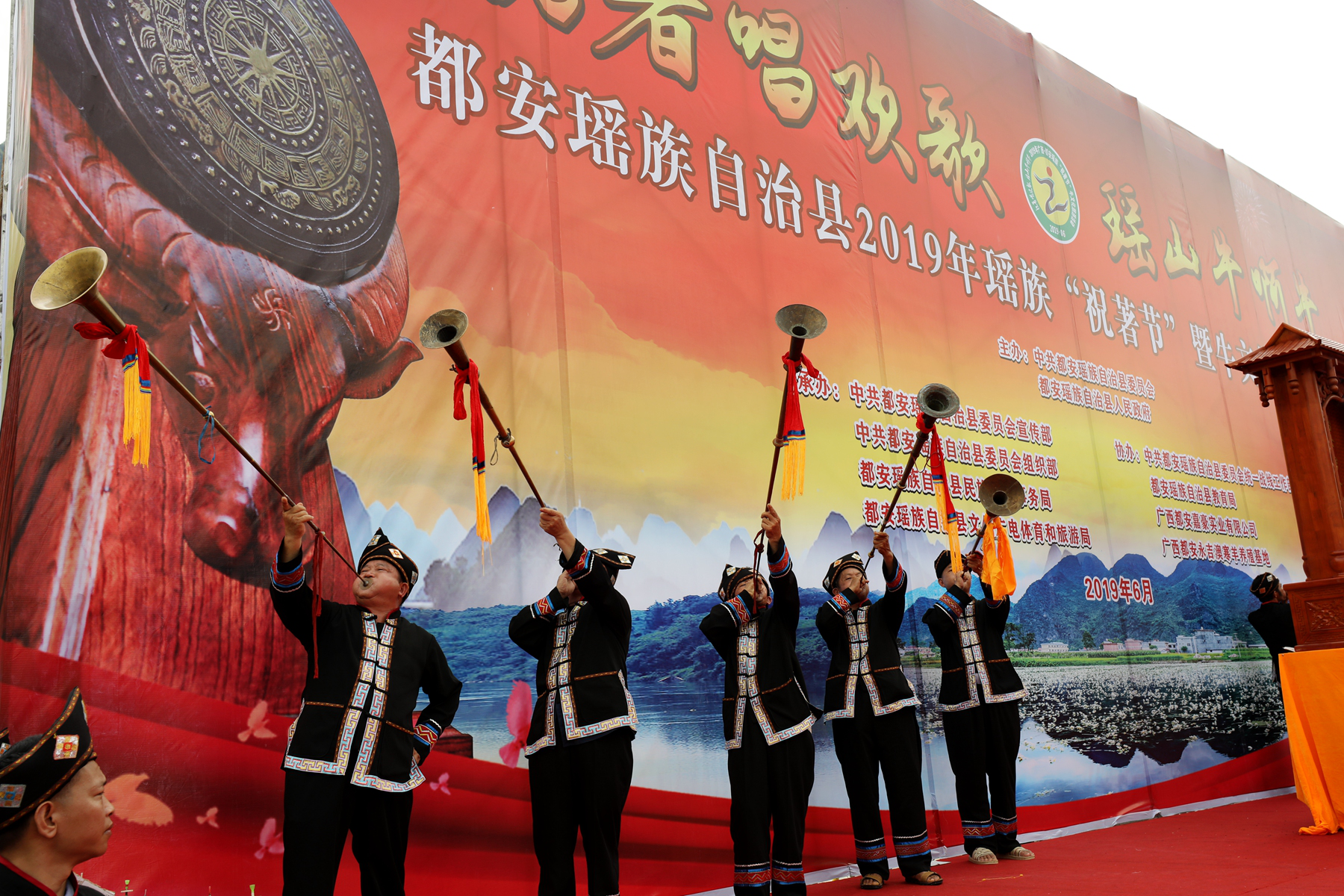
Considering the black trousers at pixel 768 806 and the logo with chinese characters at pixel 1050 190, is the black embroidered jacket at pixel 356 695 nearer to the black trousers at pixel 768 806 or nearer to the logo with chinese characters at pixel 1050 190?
the black trousers at pixel 768 806

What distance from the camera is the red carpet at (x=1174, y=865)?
3.33 m

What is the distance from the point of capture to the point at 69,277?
232 centimetres

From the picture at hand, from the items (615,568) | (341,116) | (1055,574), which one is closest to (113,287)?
(341,116)

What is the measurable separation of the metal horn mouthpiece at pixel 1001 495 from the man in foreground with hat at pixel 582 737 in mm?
1655

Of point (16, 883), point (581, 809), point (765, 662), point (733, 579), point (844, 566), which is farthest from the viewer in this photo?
point (844, 566)

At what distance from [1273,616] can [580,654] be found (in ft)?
17.1

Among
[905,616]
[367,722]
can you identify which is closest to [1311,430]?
[905,616]

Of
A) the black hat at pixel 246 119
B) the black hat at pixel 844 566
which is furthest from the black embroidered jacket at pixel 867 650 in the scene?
the black hat at pixel 246 119

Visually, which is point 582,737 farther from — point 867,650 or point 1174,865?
point 1174,865

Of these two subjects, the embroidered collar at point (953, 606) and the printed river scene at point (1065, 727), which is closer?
the printed river scene at point (1065, 727)

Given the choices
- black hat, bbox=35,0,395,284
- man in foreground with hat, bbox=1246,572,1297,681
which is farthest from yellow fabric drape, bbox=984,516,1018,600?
man in foreground with hat, bbox=1246,572,1297,681

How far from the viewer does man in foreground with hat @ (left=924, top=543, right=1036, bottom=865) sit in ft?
14.0

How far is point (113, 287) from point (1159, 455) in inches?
242

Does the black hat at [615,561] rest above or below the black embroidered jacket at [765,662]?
above
